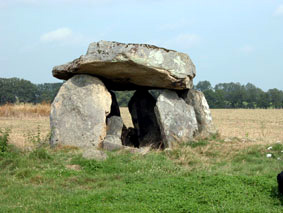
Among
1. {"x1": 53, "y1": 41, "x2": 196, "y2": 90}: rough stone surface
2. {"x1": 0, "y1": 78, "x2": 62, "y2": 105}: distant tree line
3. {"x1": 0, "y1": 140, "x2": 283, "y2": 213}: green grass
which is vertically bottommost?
{"x1": 0, "y1": 140, "x2": 283, "y2": 213}: green grass

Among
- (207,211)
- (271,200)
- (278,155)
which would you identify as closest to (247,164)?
(278,155)

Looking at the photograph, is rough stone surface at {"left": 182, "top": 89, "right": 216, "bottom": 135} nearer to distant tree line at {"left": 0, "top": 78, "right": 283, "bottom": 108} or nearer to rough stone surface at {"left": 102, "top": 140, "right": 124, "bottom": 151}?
rough stone surface at {"left": 102, "top": 140, "right": 124, "bottom": 151}

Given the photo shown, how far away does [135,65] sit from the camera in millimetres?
12156

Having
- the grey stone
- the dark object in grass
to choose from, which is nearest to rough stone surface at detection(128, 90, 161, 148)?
the grey stone

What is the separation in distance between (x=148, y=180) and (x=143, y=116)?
772 centimetres

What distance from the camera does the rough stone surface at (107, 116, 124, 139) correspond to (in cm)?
1312

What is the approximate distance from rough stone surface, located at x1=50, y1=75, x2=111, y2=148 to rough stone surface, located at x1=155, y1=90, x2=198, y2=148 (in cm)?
183

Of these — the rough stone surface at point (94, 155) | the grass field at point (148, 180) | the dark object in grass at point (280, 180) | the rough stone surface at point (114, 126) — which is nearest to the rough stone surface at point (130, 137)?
the rough stone surface at point (114, 126)

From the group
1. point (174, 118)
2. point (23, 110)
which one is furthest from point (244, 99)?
point (174, 118)

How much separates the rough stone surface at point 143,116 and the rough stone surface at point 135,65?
222 centimetres

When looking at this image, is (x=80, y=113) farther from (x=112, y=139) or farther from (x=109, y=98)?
(x=112, y=139)

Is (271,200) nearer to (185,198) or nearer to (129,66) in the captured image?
(185,198)

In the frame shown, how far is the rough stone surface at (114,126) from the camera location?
13125mm

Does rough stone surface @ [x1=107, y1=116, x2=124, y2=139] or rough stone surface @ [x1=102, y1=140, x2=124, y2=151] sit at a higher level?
rough stone surface @ [x1=107, y1=116, x2=124, y2=139]
